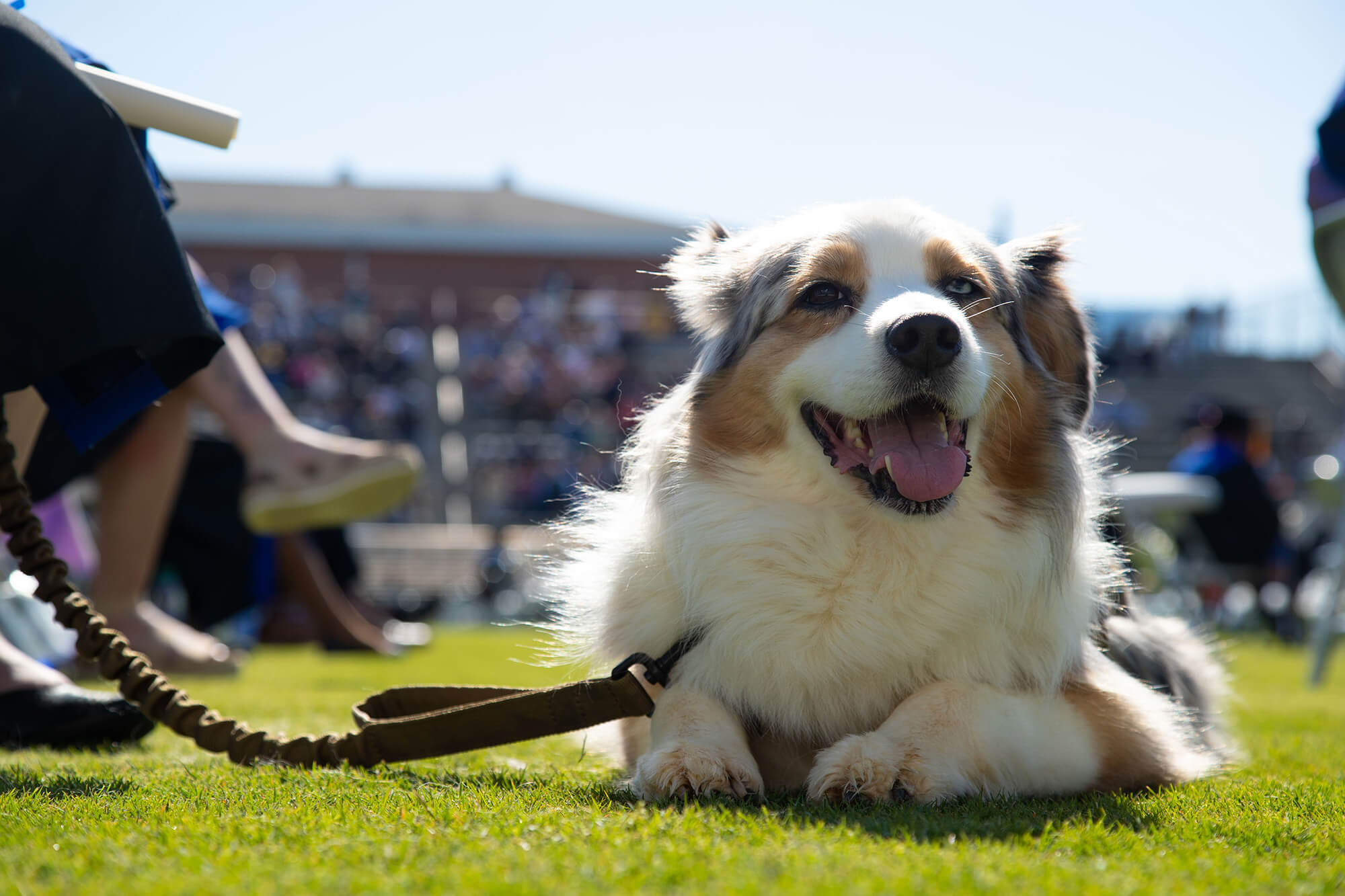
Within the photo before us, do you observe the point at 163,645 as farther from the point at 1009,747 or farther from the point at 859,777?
the point at 1009,747

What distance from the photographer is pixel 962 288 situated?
9.57 ft

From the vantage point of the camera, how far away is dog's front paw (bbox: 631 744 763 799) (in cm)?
223

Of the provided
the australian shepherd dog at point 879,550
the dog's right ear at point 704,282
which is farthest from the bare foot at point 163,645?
Answer: the dog's right ear at point 704,282

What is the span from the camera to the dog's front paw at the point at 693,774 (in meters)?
→ 2.23

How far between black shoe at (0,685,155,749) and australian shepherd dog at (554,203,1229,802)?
125 cm

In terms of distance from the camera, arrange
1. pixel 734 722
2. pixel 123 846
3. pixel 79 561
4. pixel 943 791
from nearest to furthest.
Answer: pixel 123 846
pixel 943 791
pixel 734 722
pixel 79 561

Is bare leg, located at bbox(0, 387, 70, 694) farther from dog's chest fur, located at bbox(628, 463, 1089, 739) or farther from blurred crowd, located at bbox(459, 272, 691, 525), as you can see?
blurred crowd, located at bbox(459, 272, 691, 525)

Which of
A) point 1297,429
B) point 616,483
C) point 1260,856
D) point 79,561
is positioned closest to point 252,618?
point 79,561

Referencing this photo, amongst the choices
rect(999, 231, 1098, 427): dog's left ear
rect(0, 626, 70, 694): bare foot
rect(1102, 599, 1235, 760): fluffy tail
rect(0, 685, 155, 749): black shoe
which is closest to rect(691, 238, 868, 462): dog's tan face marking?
rect(999, 231, 1098, 427): dog's left ear

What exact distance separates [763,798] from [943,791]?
0.36m

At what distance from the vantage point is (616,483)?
135 inches

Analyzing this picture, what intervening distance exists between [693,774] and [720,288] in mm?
1479

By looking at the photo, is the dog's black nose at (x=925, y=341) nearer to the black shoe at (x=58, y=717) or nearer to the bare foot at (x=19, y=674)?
the black shoe at (x=58, y=717)

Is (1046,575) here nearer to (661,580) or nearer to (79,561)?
(661,580)
